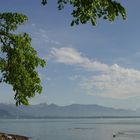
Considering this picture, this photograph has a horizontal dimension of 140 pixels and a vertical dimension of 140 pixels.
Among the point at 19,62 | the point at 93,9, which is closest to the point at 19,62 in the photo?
the point at 19,62

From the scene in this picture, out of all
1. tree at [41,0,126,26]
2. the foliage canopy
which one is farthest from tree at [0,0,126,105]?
tree at [41,0,126,26]

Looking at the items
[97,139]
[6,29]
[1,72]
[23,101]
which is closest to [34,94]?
[23,101]

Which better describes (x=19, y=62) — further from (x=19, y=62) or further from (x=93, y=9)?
(x=93, y=9)

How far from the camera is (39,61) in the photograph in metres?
29.2

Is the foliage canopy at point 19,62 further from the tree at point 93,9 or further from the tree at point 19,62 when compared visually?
the tree at point 93,9

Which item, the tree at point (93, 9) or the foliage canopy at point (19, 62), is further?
the foliage canopy at point (19, 62)

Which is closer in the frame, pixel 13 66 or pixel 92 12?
pixel 92 12

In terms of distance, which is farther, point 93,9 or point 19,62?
point 19,62

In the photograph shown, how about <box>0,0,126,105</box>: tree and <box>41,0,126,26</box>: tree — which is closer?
<box>41,0,126,26</box>: tree

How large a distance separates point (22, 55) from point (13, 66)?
3.36 feet

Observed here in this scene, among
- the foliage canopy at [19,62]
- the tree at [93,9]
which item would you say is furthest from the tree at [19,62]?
the tree at [93,9]

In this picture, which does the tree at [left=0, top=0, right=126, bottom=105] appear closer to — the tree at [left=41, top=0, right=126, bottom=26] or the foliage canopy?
the foliage canopy

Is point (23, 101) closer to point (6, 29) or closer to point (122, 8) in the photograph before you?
point (6, 29)

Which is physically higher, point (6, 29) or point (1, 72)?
point (6, 29)
